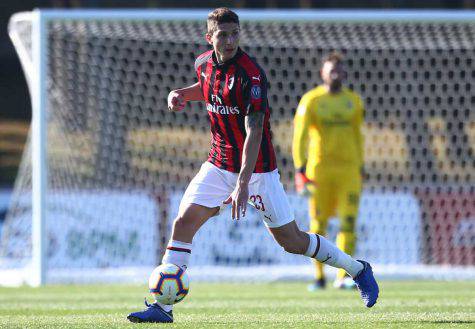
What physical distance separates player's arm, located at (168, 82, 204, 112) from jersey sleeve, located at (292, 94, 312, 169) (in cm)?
376

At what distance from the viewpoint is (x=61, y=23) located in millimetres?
12781

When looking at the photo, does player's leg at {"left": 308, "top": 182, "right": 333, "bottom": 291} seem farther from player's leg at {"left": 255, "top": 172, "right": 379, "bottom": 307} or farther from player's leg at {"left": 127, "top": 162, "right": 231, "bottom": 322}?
player's leg at {"left": 127, "top": 162, "right": 231, "bottom": 322}

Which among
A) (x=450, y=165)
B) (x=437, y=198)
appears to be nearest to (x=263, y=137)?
(x=437, y=198)

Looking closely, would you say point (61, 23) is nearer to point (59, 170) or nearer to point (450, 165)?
point (59, 170)

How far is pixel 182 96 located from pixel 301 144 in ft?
12.9

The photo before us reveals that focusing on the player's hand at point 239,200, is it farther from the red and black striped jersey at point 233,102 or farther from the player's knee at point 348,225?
the player's knee at point 348,225

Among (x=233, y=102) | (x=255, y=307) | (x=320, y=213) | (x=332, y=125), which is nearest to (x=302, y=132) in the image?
(x=332, y=125)

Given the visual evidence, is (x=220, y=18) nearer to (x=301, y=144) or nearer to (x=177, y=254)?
(x=177, y=254)

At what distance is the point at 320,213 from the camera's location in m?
10.8

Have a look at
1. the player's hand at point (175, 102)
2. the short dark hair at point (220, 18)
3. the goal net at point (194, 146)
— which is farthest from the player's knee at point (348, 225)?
the short dark hair at point (220, 18)

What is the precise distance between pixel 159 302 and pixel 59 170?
719 centimetres

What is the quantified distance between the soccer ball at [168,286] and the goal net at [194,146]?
5675mm

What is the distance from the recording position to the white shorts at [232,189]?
6570 millimetres

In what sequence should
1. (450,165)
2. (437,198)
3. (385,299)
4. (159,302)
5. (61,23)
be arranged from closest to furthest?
Result: 1. (159,302)
2. (385,299)
3. (61,23)
4. (437,198)
5. (450,165)
